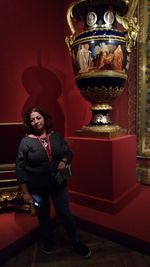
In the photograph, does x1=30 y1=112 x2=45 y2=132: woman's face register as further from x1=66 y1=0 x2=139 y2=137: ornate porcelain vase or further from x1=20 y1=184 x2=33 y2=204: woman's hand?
x1=66 y1=0 x2=139 y2=137: ornate porcelain vase

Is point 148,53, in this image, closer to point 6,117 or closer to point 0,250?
point 6,117

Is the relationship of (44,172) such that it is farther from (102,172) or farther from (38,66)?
(38,66)

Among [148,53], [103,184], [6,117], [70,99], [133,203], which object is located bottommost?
[133,203]

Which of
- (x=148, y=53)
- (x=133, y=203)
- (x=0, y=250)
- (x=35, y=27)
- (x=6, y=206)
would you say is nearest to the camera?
(x=0, y=250)

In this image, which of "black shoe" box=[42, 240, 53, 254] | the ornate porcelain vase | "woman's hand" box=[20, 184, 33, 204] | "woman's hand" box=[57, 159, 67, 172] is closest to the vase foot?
the ornate porcelain vase

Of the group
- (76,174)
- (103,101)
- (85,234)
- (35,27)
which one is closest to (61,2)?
(35,27)

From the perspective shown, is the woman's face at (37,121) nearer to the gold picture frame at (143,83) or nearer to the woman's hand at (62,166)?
the woman's hand at (62,166)

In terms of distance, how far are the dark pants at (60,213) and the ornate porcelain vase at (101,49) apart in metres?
0.67

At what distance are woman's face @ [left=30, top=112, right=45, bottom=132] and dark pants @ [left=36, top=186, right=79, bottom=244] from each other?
0.40 meters

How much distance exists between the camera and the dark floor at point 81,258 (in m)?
1.42

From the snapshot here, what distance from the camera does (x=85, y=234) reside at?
1.76m

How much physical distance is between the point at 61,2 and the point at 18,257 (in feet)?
8.84

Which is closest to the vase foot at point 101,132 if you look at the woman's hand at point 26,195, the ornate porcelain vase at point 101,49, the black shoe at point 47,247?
the ornate porcelain vase at point 101,49

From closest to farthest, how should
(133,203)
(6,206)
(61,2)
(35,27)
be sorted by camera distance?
1. (6,206)
2. (133,203)
3. (35,27)
4. (61,2)
